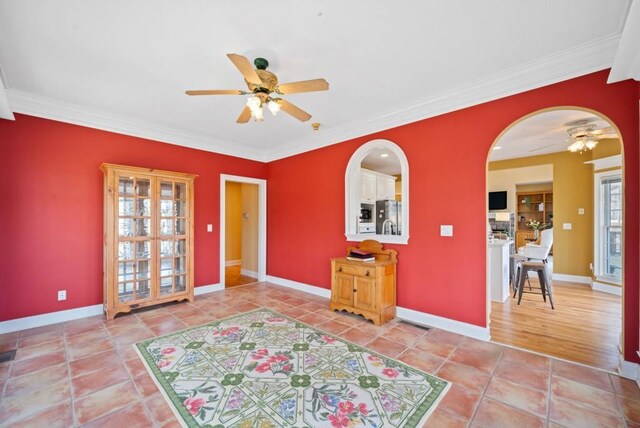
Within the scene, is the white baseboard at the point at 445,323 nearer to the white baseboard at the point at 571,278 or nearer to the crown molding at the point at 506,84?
the crown molding at the point at 506,84

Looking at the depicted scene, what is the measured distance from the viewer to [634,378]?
2213mm

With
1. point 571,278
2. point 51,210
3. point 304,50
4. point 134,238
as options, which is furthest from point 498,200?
point 51,210

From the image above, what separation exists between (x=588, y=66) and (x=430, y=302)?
280 cm

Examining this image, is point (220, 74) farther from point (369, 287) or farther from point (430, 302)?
point (430, 302)

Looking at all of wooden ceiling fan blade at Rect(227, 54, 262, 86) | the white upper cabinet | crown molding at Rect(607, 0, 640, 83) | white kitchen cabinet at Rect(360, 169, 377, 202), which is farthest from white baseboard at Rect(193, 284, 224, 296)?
crown molding at Rect(607, 0, 640, 83)

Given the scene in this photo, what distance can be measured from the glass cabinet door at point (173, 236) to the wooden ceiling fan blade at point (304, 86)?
2618 millimetres

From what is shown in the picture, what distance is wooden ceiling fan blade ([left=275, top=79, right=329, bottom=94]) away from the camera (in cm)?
221

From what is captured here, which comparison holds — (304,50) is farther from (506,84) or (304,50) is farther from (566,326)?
(566,326)

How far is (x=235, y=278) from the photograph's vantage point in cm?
606

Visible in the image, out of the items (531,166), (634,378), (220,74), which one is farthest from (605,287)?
(220,74)

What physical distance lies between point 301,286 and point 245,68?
3.85 meters

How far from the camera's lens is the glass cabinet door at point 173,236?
399 cm

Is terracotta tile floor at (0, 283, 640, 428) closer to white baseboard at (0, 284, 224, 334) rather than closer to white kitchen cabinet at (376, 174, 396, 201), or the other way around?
white baseboard at (0, 284, 224, 334)

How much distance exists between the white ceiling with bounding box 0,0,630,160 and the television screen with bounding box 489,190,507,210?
17.1 ft
